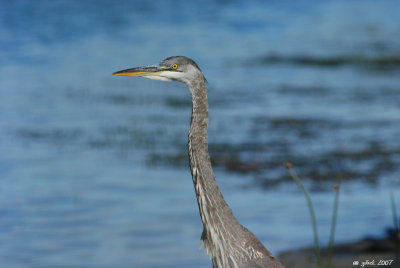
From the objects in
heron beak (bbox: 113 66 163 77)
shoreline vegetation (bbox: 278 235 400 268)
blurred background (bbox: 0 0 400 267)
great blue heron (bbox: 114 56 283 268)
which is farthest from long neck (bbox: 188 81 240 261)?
blurred background (bbox: 0 0 400 267)

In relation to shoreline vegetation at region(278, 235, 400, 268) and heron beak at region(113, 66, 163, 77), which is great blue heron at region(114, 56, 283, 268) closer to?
heron beak at region(113, 66, 163, 77)

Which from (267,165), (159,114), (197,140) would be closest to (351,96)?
(159,114)

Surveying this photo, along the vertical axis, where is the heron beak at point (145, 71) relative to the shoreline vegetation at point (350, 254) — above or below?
above

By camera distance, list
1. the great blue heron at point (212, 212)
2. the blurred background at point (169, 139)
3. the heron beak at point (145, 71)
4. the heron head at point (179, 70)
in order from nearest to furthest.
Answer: the great blue heron at point (212, 212) < the heron head at point (179, 70) < the heron beak at point (145, 71) < the blurred background at point (169, 139)

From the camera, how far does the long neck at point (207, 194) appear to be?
4527 millimetres

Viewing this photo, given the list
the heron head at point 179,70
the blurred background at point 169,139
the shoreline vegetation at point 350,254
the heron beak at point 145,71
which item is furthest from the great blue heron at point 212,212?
the blurred background at point 169,139

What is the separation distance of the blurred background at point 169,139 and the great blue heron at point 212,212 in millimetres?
2495

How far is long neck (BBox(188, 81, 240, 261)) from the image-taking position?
A: 4527 mm

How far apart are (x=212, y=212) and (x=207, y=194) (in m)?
0.11

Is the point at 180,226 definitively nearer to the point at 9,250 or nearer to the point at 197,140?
the point at 9,250

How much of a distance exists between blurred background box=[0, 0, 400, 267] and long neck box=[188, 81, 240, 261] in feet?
8.23

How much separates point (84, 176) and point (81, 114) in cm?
305

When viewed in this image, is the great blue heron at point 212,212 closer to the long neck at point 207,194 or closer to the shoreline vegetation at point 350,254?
the long neck at point 207,194

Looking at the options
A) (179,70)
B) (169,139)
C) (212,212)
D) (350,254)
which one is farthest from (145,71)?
(169,139)
